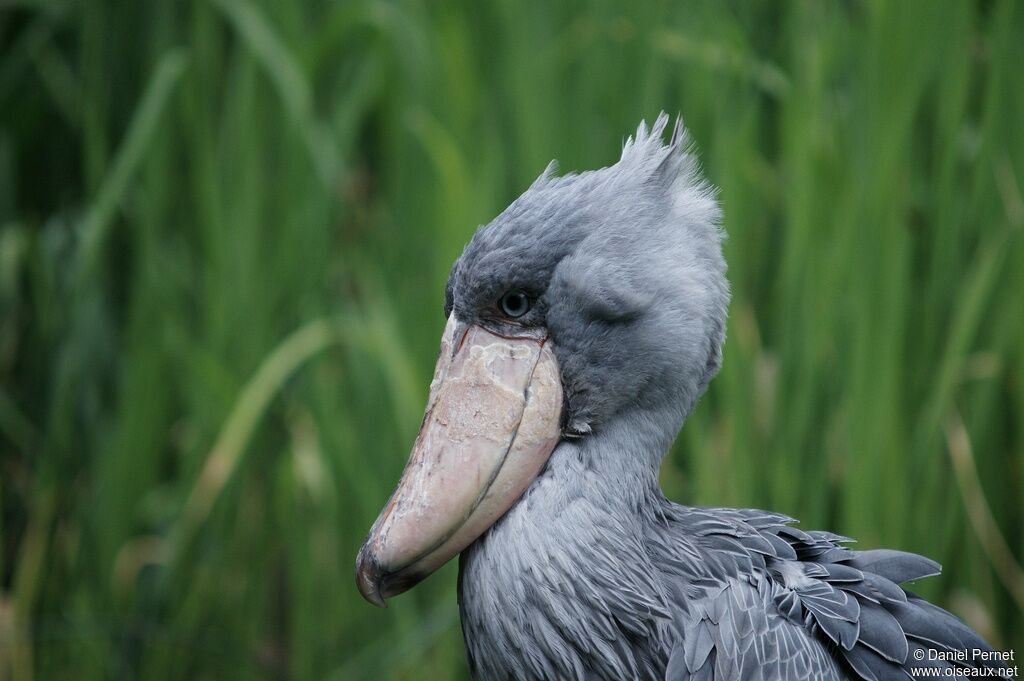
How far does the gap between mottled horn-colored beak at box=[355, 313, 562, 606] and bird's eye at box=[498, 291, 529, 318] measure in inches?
1.2

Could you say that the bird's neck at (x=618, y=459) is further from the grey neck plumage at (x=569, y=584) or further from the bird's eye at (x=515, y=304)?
the bird's eye at (x=515, y=304)

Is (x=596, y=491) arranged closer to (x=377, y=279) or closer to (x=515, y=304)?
(x=515, y=304)

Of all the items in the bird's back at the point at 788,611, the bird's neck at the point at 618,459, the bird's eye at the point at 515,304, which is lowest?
the bird's back at the point at 788,611

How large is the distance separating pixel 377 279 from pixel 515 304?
44.4 inches

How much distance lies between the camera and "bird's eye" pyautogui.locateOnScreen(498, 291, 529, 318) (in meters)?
1.15

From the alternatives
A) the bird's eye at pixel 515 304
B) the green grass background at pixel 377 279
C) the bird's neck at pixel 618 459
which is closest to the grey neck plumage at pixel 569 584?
the bird's neck at pixel 618 459

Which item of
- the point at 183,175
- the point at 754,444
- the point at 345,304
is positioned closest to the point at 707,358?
the point at 754,444

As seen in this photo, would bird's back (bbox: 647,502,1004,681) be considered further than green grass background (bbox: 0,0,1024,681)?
No

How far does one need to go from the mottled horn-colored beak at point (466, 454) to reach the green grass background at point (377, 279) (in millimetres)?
845

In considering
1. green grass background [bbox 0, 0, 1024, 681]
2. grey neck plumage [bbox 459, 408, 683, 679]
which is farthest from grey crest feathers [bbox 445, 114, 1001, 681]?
green grass background [bbox 0, 0, 1024, 681]

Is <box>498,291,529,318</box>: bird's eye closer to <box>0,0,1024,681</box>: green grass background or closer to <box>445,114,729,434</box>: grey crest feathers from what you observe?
<box>445,114,729,434</box>: grey crest feathers

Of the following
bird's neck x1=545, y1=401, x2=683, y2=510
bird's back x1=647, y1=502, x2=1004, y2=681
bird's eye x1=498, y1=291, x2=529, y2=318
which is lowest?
bird's back x1=647, y1=502, x2=1004, y2=681

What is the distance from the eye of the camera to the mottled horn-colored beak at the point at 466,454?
3.61 feet

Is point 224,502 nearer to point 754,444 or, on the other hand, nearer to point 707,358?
point 754,444
